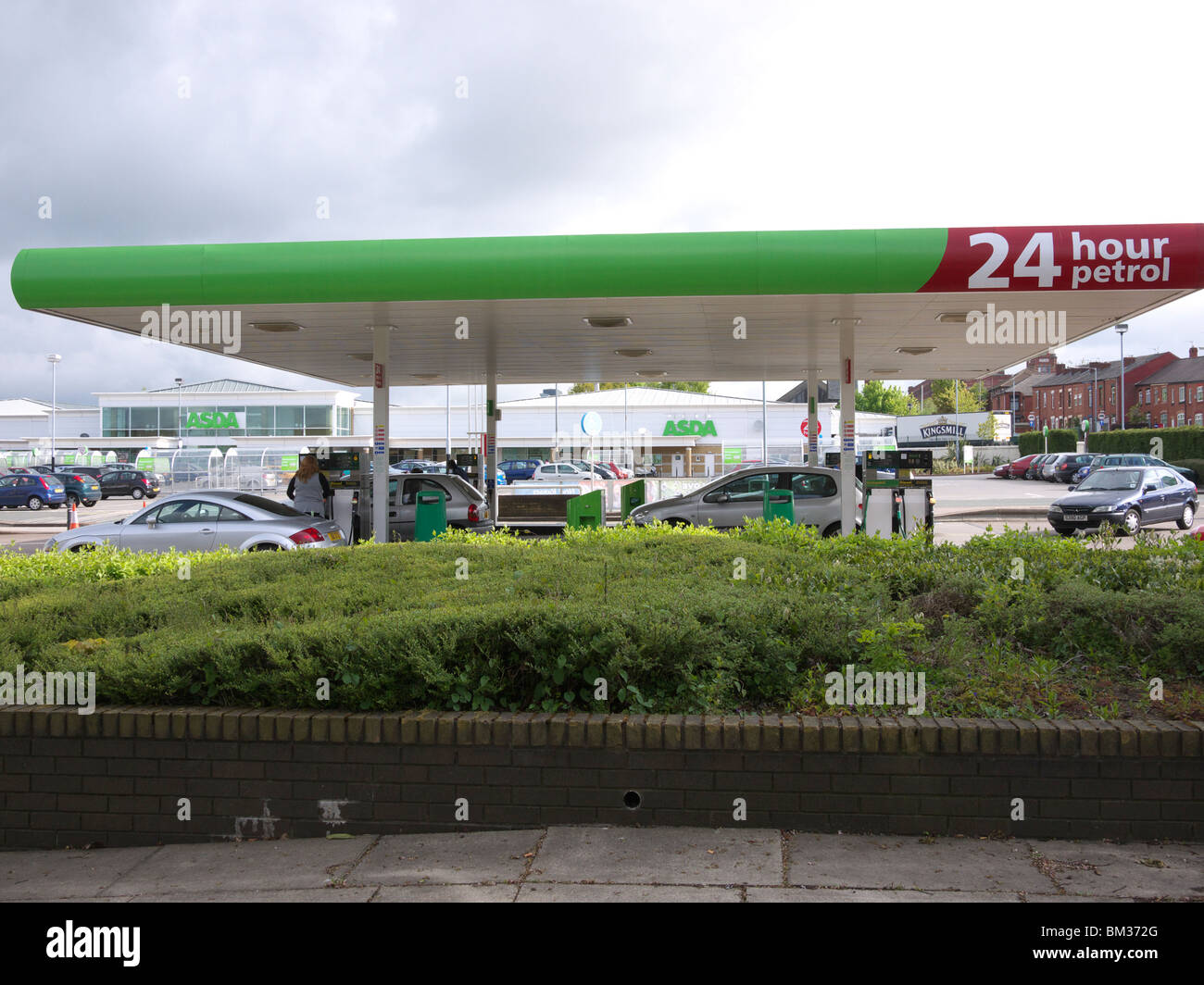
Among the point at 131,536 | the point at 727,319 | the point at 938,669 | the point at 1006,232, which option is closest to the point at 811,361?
the point at 727,319

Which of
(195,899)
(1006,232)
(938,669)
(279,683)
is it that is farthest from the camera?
(1006,232)

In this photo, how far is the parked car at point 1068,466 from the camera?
4909 cm

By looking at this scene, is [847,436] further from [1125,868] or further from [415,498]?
[1125,868]

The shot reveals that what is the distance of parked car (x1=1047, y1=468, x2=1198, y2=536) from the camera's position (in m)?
21.4

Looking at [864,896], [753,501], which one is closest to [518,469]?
[753,501]

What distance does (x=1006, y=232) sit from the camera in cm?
1208

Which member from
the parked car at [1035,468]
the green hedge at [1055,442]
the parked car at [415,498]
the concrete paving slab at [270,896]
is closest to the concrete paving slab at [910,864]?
the concrete paving slab at [270,896]

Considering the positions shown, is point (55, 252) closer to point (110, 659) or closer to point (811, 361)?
point (110, 659)

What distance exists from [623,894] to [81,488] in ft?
139

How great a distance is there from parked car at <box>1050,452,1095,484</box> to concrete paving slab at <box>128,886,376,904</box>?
51.2 m

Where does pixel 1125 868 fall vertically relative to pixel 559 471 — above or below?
below

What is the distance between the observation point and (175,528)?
43.6 ft

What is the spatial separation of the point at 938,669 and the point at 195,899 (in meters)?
3.99

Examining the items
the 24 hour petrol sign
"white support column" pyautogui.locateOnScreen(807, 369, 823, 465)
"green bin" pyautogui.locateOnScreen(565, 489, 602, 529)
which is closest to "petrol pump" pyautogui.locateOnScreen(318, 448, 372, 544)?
"green bin" pyautogui.locateOnScreen(565, 489, 602, 529)
